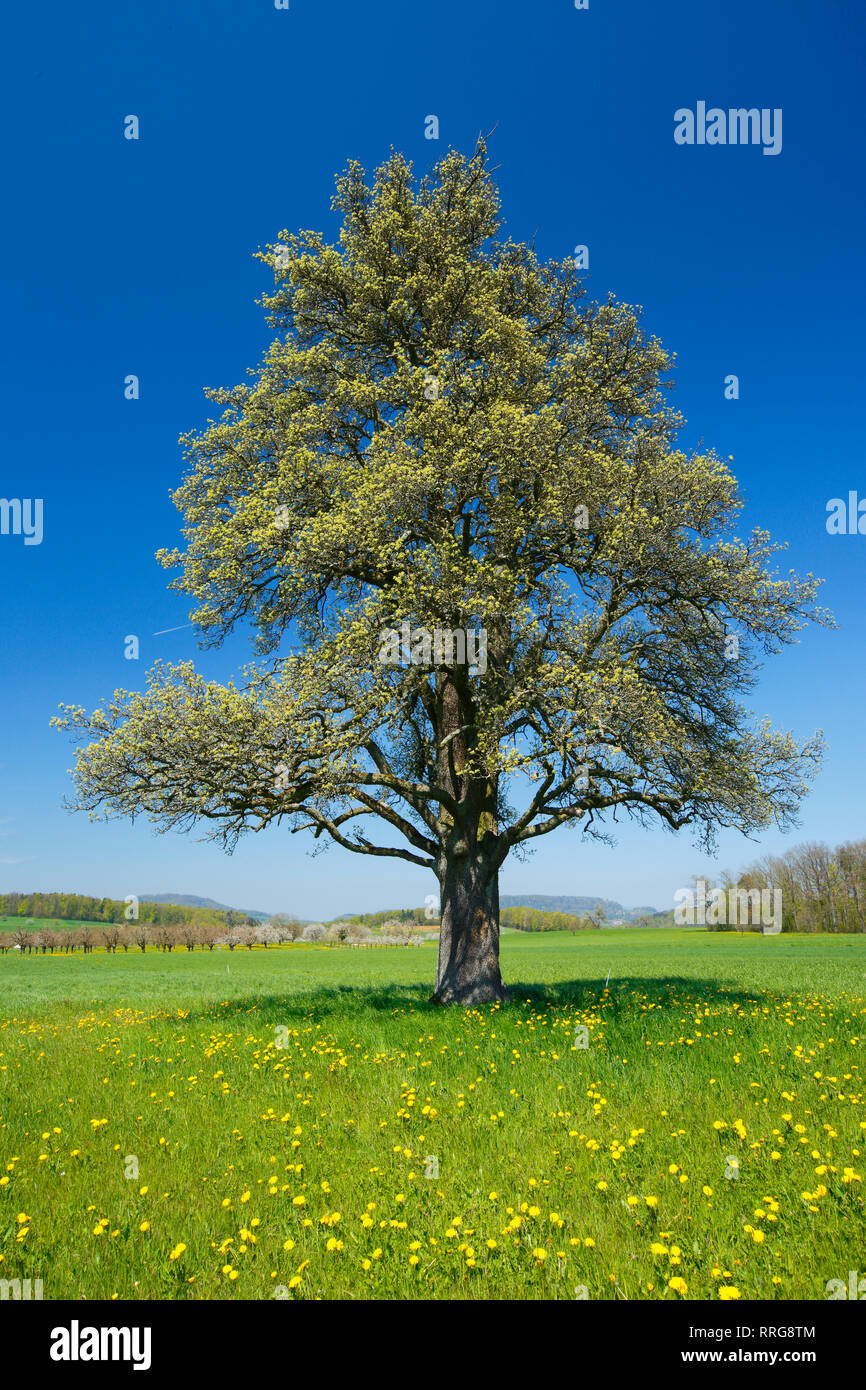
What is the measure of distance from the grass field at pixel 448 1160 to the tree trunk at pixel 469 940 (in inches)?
117

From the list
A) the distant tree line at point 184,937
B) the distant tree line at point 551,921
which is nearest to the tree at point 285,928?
the distant tree line at point 184,937

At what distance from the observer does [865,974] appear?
2780 cm

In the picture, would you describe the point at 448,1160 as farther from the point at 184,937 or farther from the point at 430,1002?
the point at 184,937

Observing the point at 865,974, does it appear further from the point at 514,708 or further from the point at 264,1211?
the point at 264,1211

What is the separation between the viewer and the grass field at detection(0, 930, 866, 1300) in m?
4.89

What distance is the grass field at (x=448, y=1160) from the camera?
4891 millimetres

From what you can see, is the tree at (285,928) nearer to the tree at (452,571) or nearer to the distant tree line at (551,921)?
the distant tree line at (551,921)

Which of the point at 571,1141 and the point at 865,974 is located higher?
→ the point at 571,1141

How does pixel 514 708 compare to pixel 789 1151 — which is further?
pixel 514 708

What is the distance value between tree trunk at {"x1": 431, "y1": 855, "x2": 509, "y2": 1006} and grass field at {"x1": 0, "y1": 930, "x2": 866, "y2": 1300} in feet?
9.72

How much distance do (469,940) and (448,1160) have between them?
30.8 feet
